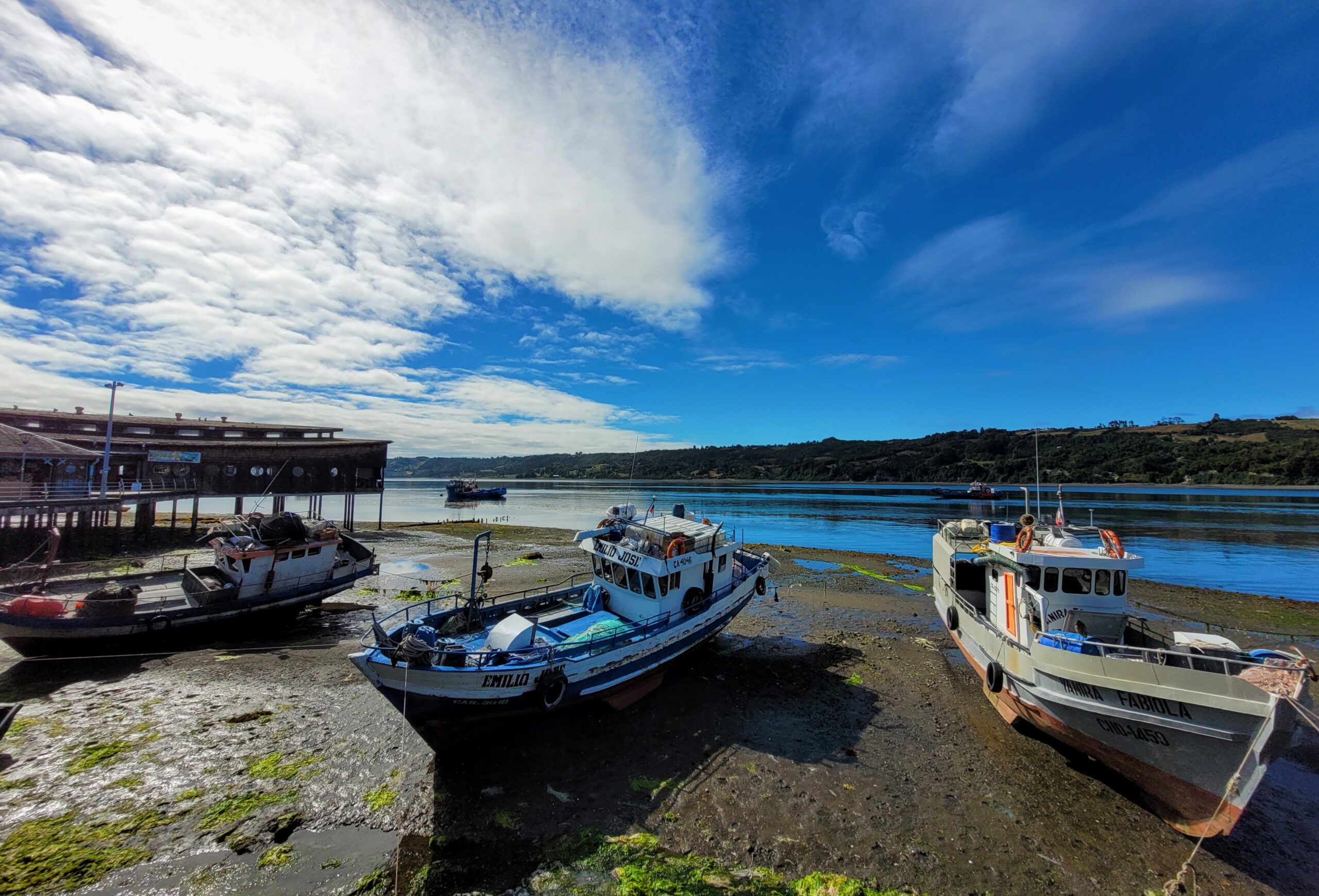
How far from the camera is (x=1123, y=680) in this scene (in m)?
8.62

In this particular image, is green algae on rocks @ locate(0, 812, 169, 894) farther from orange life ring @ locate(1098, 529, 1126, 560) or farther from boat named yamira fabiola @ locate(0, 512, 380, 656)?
orange life ring @ locate(1098, 529, 1126, 560)

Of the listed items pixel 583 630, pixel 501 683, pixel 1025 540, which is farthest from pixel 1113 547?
pixel 501 683

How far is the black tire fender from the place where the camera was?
1059 centimetres

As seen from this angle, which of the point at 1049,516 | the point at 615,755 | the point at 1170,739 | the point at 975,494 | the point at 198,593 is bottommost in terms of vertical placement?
the point at 615,755

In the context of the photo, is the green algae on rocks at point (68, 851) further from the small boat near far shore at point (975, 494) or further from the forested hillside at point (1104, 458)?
the forested hillside at point (1104, 458)

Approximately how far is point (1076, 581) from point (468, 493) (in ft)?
336

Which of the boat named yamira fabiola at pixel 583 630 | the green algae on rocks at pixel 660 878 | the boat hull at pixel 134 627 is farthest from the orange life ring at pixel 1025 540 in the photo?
the boat hull at pixel 134 627

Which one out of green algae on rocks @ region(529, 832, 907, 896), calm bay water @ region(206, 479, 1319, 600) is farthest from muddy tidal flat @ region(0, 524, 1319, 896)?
calm bay water @ region(206, 479, 1319, 600)

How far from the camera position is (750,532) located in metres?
54.1

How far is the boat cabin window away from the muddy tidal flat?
3.42 meters

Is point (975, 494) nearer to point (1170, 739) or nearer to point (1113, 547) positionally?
point (1113, 547)

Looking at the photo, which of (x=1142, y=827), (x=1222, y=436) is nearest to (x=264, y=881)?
(x=1142, y=827)

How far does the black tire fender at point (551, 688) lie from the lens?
10.6 meters

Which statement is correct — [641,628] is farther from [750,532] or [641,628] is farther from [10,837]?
[750,532]
